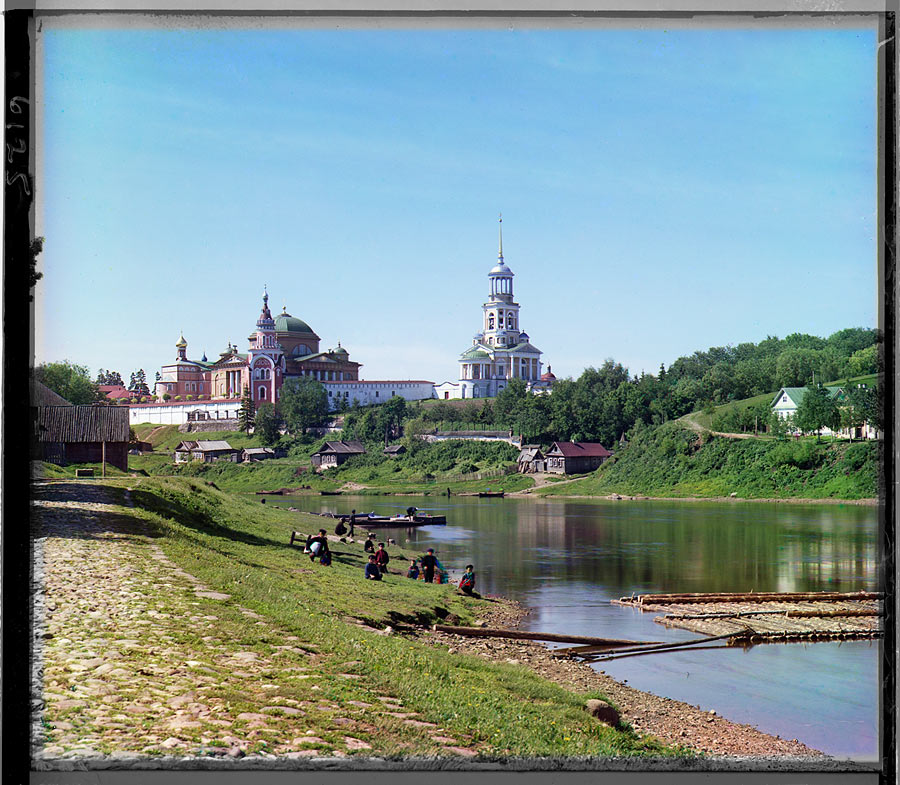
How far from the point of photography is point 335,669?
5180 millimetres

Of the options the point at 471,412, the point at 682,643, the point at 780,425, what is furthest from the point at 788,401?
the point at 471,412

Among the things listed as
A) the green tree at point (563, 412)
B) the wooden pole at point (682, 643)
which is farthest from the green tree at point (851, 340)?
the green tree at point (563, 412)

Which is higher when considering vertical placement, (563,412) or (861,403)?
(563,412)

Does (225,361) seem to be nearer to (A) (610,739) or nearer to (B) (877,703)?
(A) (610,739)

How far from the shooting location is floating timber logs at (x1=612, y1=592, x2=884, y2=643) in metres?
9.07

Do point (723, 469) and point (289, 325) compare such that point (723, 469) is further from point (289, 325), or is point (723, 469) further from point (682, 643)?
point (289, 325)

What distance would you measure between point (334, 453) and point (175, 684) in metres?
14.1

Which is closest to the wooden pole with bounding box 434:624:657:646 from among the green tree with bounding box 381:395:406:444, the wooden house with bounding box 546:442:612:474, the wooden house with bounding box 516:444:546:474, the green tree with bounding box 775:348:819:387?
the green tree with bounding box 775:348:819:387

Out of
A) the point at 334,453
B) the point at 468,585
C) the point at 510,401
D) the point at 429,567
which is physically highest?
the point at 510,401

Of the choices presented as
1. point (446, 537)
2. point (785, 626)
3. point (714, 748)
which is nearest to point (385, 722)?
point (714, 748)

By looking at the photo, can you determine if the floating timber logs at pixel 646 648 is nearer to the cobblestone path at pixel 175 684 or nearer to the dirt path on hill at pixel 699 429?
the cobblestone path at pixel 175 684

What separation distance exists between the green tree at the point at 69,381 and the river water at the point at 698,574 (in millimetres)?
4858

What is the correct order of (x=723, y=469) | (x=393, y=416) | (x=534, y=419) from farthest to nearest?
(x=534, y=419) → (x=393, y=416) → (x=723, y=469)

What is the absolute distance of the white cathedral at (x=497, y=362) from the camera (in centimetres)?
2044
